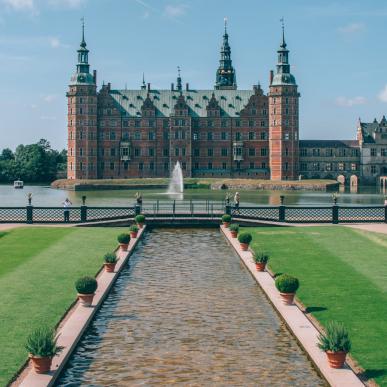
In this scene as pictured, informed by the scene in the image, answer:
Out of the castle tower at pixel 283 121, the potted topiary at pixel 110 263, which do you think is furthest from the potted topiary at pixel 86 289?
the castle tower at pixel 283 121

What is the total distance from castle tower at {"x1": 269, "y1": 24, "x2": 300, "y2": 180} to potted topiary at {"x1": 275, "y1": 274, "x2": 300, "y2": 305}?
11600 centimetres

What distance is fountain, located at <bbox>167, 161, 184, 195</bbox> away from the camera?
415 ft

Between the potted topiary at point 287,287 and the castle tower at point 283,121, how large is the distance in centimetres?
11600

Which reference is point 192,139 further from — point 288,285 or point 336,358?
point 336,358

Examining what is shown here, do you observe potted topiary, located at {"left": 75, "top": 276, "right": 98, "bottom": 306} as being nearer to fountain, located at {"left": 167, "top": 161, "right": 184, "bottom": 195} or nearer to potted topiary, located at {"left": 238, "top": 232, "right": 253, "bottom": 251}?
potted topiary, located at {"left": 238, "top": 232, "right": 253, "bottom": 251}

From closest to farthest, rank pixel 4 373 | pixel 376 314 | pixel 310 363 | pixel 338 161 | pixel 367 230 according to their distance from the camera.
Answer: pixel 4 373 → pixel 310 363 → pixel 376 314 → pixel 367 230 → pixel 338 161

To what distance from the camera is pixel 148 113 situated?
143 metres

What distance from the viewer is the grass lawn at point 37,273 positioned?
1812cm

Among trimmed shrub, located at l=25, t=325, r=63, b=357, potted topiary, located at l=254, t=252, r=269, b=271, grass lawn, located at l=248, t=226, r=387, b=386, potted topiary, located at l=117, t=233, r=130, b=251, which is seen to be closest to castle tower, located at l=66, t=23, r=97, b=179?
grass lawn, located at l=248, t=226, r=387, b=386

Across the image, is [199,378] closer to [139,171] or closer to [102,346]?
[102,346]

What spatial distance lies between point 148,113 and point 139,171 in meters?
11.8

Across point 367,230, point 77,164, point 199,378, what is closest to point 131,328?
point 199,378

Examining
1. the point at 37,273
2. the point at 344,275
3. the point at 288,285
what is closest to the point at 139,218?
the point at 37,273

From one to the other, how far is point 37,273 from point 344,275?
1129cm
